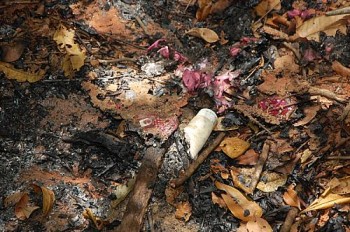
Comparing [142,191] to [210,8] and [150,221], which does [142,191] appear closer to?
[150,221]

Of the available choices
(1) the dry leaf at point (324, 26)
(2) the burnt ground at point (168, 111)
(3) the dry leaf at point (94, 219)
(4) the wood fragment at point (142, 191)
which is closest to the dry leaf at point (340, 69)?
(2) the burnt ground at point (168, 111)

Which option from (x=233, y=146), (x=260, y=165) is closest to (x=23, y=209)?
(x=233, y=146)

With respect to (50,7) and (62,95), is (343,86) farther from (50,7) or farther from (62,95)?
(50,7)

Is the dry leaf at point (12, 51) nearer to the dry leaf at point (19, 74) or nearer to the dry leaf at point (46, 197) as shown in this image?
the dry leaf at point (19, 74)

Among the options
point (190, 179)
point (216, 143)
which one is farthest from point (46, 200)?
point (216, 143)

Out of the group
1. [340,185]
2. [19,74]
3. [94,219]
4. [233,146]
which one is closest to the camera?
[94,219]

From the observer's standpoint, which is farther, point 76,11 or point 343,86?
point 76,11
